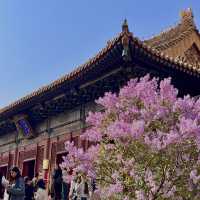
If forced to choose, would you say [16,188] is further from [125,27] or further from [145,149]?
[125,27]

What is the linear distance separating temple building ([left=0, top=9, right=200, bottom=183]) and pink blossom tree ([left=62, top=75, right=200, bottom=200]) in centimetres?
185

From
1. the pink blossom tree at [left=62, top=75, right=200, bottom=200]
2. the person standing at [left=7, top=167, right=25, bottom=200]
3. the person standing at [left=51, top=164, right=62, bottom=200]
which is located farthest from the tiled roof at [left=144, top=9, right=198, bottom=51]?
the person standing at [left=7, top=167, right=25, bottom=200]

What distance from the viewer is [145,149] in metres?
6.57

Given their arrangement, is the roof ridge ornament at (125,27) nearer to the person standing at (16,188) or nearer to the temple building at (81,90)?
the temple building at (81,90)

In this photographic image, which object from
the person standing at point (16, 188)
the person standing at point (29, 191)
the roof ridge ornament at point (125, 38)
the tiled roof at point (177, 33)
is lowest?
the person standing at point (16, 188)

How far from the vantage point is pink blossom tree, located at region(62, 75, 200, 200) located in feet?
21.0

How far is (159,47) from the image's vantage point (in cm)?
1439

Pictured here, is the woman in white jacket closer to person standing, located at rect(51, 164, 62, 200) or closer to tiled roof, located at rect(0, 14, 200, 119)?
person standing, located at rect(51, 164, 62, 200)

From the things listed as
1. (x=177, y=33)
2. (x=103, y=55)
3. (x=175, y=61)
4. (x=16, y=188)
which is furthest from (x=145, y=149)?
(x=177, y=33)

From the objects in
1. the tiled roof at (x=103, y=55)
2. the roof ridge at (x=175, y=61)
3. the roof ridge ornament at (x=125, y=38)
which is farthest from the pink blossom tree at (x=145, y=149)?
the roof ridge at (x=175, y=61)

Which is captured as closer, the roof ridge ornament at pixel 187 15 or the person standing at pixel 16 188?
the person standing at pixel 16 188

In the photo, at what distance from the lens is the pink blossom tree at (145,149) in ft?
21.0

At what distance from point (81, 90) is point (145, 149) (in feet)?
16.3

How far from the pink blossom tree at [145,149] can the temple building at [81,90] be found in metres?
1.85
